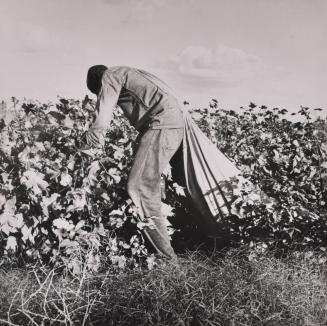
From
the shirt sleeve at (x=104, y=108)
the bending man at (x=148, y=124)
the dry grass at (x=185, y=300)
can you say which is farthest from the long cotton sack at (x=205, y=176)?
the dry grass at (x=185, y=300)

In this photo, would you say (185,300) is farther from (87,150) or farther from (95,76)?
(95,76)

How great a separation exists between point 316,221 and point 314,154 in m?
0.50

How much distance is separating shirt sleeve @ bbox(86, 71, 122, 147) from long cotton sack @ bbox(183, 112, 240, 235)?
56 centimetres

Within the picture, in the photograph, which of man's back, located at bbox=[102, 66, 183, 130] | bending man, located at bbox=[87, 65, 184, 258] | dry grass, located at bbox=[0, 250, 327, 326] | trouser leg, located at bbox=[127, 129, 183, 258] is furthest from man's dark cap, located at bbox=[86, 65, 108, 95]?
dry grass, located at bbox=[0, 250, 327, 326]

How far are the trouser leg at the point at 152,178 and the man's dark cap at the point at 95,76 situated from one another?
20.5 inches

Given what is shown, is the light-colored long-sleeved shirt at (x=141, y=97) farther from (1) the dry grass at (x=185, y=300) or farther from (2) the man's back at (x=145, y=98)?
(1) the dry grass at (x=185, y=300)

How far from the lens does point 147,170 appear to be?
11.3ft

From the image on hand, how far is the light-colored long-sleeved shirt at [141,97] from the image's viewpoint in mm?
3443

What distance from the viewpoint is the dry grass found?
2.61 meters

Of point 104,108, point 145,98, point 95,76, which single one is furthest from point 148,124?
point 95,76

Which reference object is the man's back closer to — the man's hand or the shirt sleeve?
the shirt sleeve

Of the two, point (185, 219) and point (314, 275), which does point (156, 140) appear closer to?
point (185, 219)

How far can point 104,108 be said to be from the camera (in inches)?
132

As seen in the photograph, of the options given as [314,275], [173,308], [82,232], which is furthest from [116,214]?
[314,275]
